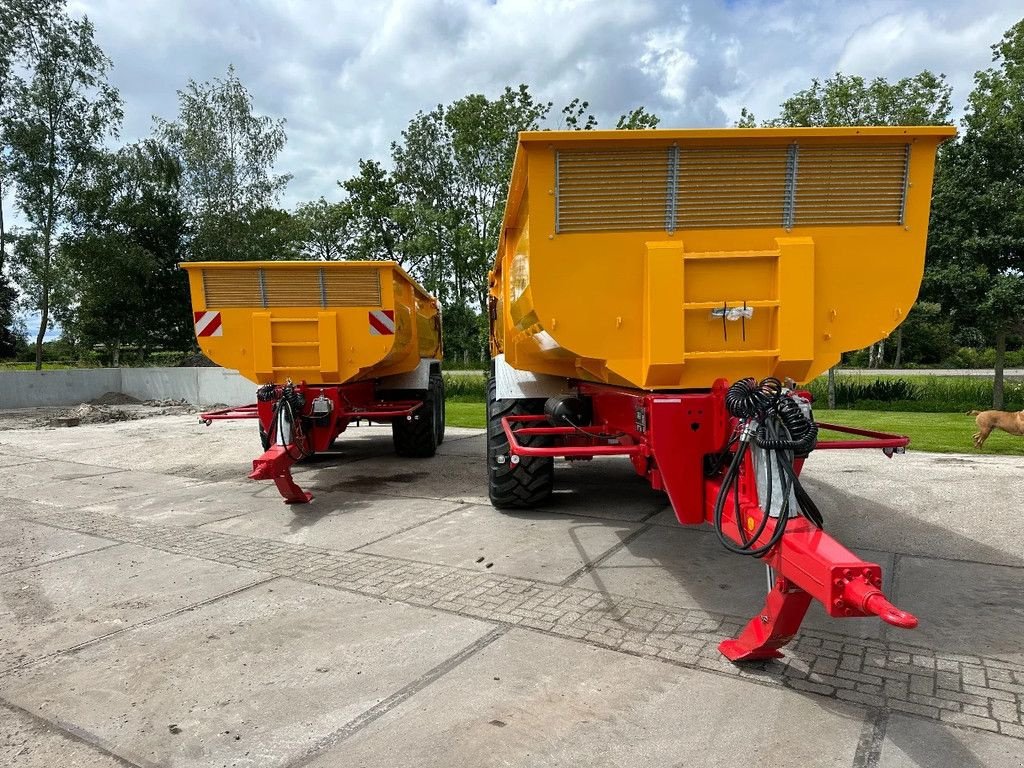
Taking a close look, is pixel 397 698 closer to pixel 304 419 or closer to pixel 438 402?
pixel 304 419

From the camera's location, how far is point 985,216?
13.6 m

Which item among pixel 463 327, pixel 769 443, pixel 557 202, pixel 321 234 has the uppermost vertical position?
pixel 321 234

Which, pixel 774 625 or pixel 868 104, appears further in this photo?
pixel 868 104

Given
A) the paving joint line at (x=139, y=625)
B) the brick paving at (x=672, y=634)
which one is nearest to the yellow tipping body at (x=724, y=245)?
the brick paving at (x=672, y=634)

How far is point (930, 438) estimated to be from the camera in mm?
9695

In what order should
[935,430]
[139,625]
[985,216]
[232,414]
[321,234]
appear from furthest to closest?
[321,234] → [985,216] → [935,430] → [232,414] → [139,625]

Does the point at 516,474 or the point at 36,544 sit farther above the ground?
the point at 516,474

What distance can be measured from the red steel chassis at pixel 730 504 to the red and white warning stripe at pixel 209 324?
397 centimetres

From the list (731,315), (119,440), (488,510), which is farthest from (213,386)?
(731,315)

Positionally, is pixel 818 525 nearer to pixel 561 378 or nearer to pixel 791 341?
pixel 791 341

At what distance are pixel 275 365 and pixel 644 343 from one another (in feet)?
15.8

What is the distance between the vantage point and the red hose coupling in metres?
1.98

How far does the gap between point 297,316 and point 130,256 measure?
65.6 ft

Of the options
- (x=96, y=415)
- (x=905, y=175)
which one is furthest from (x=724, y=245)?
(x=96, y=415)
